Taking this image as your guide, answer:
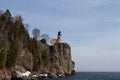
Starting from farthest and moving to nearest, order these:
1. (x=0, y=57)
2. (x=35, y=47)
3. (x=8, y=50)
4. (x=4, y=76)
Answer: (x=35, y=47) → (x=8, y=50) → (x=0, y=57) → (x=4, y=76)

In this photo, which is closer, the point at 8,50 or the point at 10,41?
the point at 8,50

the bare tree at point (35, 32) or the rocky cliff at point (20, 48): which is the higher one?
the bare tree at point (35, 32)

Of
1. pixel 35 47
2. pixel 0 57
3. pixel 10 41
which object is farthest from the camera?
pixel 35 47

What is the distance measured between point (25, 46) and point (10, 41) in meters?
17.2

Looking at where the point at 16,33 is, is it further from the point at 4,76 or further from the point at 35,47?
the point at 4,76

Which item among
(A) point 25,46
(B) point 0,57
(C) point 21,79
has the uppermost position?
(A) point 25,46

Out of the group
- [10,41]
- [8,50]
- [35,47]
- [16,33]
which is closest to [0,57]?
[8,50]

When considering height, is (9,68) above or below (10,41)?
below

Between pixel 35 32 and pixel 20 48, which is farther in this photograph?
pixel 35 32

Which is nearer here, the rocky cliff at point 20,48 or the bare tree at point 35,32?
the rocky cliff at point 20,48

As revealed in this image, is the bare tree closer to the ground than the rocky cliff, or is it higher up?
higher up

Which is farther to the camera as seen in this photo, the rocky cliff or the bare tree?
the bare tree

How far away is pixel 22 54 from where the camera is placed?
512 feet

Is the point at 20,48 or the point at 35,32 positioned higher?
the point at 35,32
